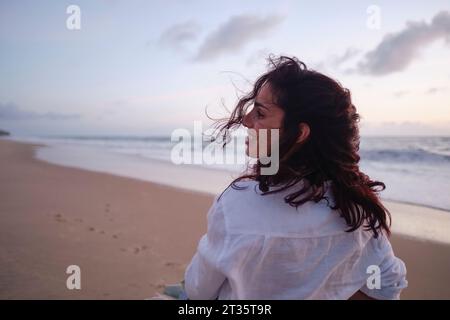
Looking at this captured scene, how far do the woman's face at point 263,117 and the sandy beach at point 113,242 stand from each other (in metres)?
2.83

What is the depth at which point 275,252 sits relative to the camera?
1.21m

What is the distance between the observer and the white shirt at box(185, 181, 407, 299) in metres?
1.19

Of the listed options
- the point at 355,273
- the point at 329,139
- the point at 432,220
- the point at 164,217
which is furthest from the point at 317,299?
the point at 432,220

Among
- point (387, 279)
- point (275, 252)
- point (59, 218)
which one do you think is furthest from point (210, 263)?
point (59, 218)

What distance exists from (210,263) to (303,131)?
0.53m

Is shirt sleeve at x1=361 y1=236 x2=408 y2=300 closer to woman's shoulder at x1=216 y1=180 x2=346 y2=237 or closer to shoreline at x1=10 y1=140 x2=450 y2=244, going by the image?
woman's shoulder at x1=216 y1=180 x2=346 y2=237

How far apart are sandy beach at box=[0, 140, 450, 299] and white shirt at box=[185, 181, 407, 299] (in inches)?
108

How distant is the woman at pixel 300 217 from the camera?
121 centimetres

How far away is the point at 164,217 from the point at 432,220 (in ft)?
14.4

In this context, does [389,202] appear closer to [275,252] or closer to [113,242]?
[113,242]

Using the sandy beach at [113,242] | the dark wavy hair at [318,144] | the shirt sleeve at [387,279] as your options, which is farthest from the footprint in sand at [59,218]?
the shirt sleeve at [387,279]

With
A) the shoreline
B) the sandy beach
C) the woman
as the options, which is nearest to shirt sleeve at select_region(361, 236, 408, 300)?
the woman
